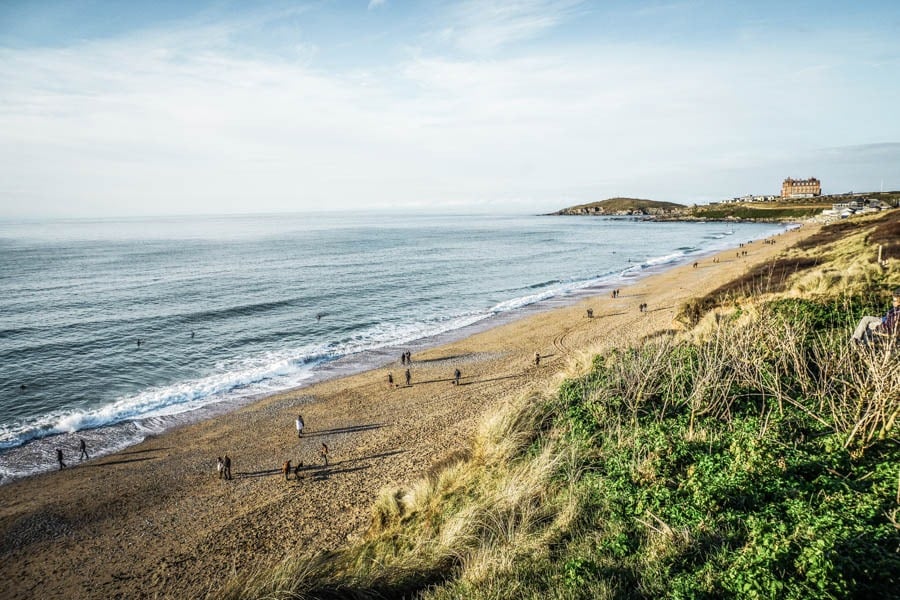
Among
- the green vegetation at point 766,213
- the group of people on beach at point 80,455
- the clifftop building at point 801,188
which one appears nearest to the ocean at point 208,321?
the group of people on beach at point 80,455

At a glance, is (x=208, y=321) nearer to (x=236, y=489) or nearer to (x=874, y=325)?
(x=236, y=489)

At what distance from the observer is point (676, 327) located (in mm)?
22703

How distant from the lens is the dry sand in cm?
1212

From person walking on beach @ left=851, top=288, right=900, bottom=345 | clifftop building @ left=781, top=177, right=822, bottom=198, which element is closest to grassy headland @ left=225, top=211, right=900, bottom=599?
person walking on beach @ left=851, top=288, right=900, bottom=345

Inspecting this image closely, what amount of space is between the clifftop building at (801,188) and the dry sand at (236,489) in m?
206

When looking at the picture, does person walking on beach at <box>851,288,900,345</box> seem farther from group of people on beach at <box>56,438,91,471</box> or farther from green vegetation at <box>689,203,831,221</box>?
green vegetation at <box>689,203,831,221</box>

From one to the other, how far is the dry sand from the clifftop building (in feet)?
677

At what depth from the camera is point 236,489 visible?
1570cm

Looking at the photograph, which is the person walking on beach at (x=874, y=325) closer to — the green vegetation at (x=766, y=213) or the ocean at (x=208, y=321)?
the ocean at (x=208, y=321)

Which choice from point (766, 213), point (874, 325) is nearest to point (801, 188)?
point (766, 213)

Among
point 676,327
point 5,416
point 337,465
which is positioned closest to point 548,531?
point 337,465

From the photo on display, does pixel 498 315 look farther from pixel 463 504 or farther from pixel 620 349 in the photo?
pixel 463 504

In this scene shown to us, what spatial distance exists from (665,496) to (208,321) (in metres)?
38.6

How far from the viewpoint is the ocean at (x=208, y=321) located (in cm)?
2258
